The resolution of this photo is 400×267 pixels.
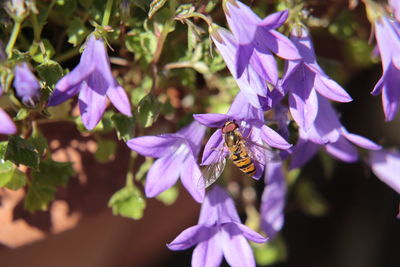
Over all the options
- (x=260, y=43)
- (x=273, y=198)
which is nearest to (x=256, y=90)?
(x=260, y=43)

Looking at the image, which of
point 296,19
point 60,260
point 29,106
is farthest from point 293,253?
point 29,106

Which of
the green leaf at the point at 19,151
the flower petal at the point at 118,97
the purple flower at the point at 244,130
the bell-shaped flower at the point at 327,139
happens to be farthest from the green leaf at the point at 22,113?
the bell-shaped flower at the point at 327,139

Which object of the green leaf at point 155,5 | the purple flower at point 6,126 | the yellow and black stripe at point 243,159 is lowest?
the yellow and black stripe at point 243,159

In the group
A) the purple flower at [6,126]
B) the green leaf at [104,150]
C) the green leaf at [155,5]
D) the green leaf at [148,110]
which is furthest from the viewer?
the green leaf at [104,150]

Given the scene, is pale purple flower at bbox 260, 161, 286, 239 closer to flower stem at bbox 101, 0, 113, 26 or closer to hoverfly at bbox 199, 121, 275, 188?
hoverfly at bbox 199, 121, 275, 188

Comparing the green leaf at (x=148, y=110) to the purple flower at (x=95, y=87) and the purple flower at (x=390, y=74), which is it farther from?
the purple flower at (x=390, y=74)

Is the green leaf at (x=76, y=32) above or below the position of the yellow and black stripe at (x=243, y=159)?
above
